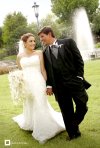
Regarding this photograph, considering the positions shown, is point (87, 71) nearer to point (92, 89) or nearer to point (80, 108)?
point (92, 89)

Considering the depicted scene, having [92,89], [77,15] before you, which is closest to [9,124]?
[92,89]

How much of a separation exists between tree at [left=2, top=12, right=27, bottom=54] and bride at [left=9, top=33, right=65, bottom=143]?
44276 millimetres

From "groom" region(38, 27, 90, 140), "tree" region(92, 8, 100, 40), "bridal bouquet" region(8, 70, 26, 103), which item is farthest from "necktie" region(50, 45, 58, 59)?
"tree" region(92, 8, 100, 40)

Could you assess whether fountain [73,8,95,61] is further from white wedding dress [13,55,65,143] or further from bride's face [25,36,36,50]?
bride's face [25,36,36,50]

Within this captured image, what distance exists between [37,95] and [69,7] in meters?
51.7

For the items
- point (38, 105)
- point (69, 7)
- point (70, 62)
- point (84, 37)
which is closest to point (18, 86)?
point (38, 105)

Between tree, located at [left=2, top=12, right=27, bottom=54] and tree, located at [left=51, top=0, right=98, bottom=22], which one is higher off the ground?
tree, located at [left=51, top=0, right=98, bottom=22]

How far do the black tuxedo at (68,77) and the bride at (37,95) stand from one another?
44 cm

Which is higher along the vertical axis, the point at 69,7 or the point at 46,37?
the point at 46,37

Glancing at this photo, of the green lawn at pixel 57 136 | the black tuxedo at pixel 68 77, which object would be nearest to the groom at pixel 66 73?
the black tuxedo at pixel 68 77

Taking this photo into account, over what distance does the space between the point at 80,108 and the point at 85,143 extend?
0.67m

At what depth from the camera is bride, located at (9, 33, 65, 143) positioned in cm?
703

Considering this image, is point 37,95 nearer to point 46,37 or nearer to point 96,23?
point 46,37

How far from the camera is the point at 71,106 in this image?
664 centimetres
